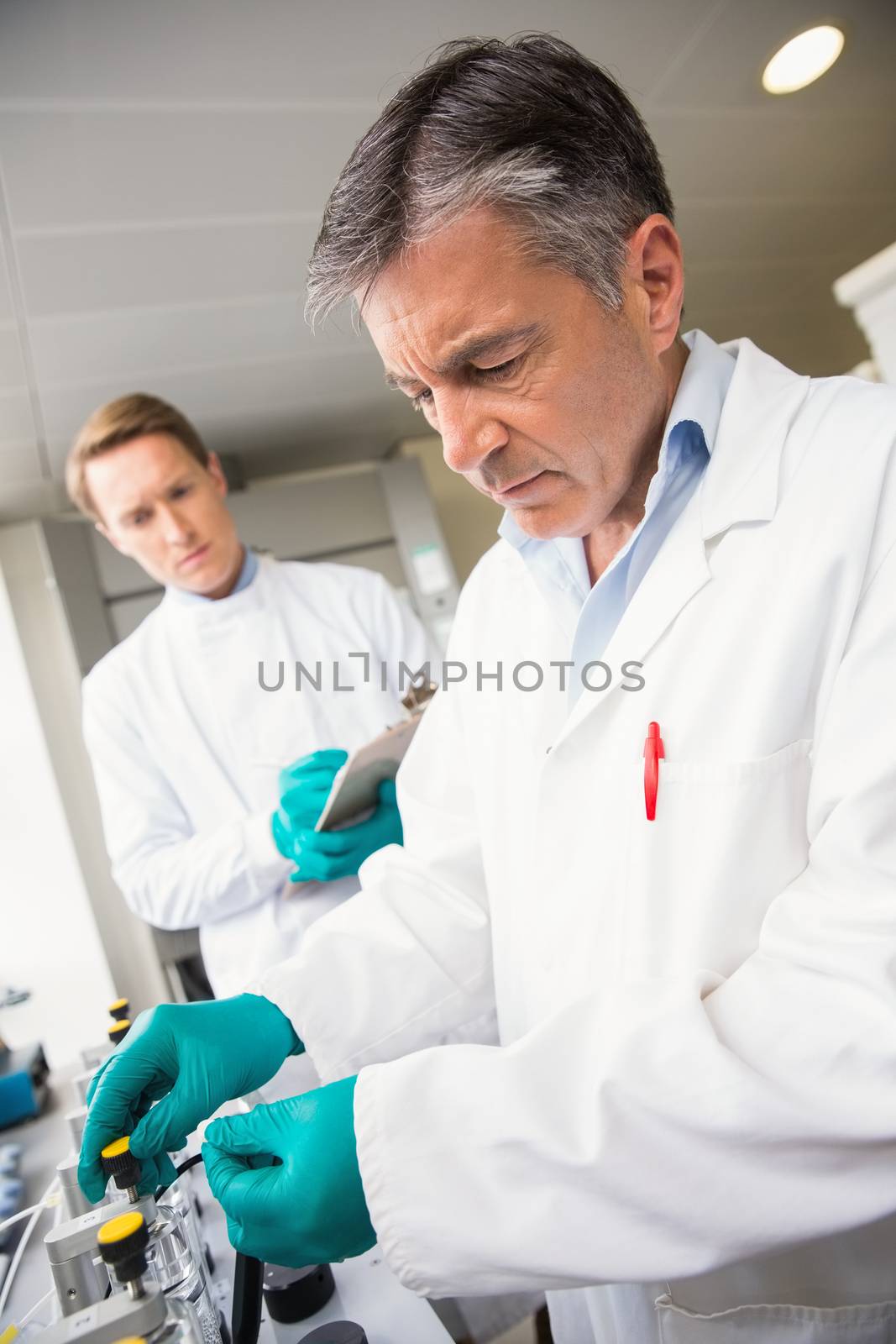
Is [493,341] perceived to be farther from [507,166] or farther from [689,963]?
[689,963]

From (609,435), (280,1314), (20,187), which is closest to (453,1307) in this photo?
(280,1314)

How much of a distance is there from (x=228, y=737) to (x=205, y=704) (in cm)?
10

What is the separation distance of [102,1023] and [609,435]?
151 inches

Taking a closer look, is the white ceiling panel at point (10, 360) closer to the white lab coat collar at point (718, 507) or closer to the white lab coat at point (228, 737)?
the white lab coat at point (228, 737)

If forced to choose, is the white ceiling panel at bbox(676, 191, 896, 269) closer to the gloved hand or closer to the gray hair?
the gray hair

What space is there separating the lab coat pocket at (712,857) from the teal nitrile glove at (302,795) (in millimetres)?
963

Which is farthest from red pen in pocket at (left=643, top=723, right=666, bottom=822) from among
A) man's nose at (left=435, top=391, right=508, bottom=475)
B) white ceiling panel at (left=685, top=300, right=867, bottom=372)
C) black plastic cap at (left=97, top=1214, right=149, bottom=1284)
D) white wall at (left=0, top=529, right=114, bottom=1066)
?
white ceiling panel at (left=685, top=300, right=867, bottom=372)

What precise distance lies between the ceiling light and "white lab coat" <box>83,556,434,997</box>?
174 centimetres

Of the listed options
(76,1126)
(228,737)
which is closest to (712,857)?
(76,1126)

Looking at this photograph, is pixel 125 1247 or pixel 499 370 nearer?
pixel 125 1247

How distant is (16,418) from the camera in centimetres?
293

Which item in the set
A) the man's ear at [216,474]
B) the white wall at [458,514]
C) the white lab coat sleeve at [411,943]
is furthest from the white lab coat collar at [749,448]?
the white wall at [458,514]

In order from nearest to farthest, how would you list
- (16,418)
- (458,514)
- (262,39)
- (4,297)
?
(262,39) → (4,297) → (16,418) → (458,514)

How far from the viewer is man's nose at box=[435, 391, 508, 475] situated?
35.6 inches
